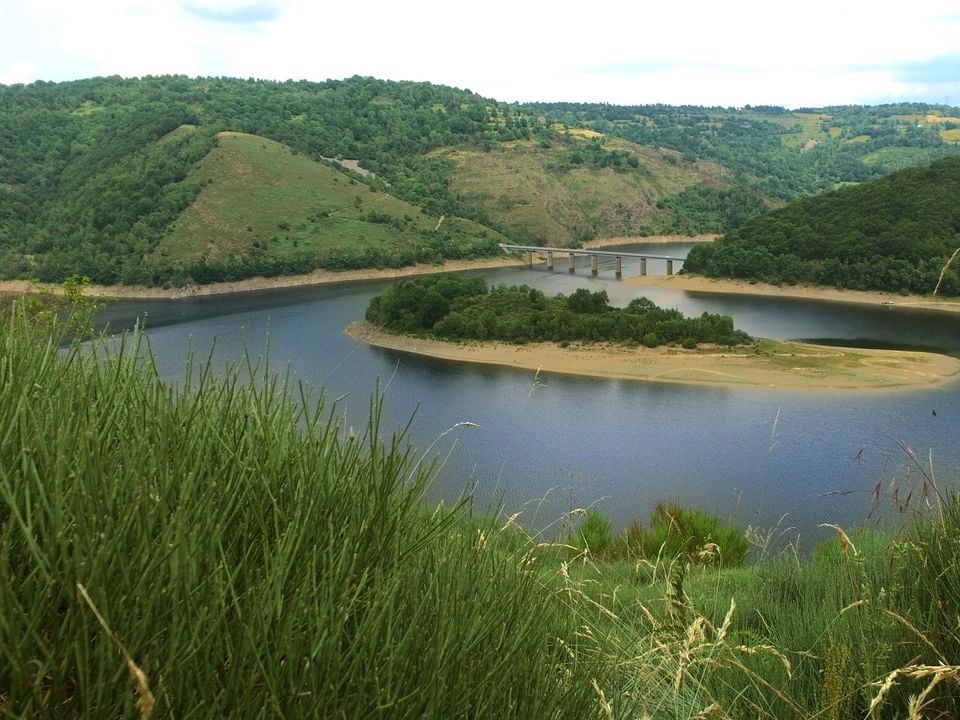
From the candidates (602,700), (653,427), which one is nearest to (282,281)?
(653,427)

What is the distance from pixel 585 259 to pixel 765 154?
78.4m

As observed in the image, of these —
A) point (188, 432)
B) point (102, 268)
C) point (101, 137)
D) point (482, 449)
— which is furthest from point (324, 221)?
point (188, 432)

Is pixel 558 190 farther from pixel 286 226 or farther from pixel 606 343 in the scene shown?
pixel 606 343

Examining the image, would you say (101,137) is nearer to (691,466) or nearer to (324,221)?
(324,221)

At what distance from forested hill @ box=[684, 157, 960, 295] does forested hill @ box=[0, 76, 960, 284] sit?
2432cm

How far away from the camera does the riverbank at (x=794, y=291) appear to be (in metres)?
44.9

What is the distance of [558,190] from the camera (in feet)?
299

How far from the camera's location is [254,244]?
6288 centimetres

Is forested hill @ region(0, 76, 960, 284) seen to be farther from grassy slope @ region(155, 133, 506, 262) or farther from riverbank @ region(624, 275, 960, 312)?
riverbank @ region(624, 275, 960, 312)

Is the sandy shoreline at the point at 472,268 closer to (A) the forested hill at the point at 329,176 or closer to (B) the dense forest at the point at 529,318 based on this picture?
(A) the forested hill at the point at 329,176

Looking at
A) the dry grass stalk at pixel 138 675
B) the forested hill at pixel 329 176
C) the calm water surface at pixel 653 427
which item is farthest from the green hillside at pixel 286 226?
the dry grass stalk at pixel 138 675

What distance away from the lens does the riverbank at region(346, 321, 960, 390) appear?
97.2 ft

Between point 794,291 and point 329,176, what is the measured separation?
46.9 meters

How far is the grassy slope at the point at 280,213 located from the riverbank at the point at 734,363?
30.5 meters
